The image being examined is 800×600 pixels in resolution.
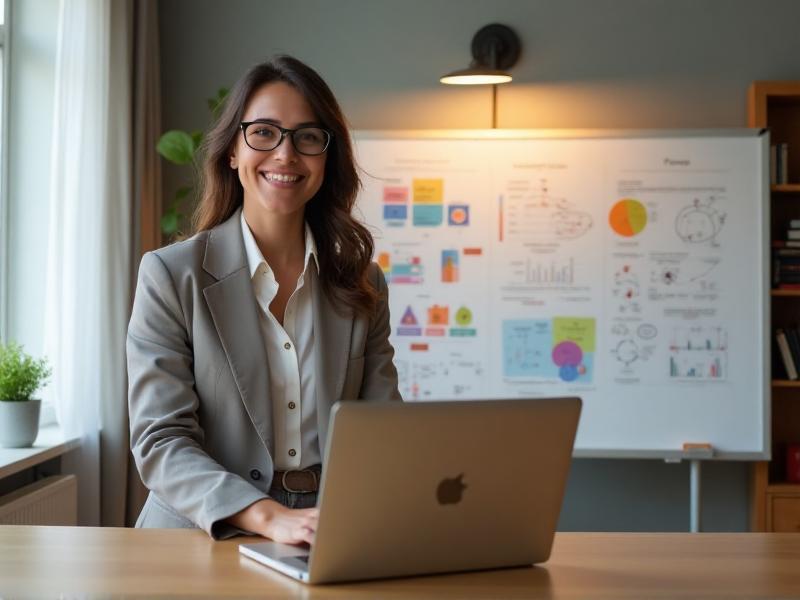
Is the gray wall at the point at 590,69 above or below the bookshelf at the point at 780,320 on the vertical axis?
above

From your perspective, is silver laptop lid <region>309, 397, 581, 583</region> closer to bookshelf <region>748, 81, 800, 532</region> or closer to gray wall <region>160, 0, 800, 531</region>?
bookshelf <region>748, 81, 800, 532</region>

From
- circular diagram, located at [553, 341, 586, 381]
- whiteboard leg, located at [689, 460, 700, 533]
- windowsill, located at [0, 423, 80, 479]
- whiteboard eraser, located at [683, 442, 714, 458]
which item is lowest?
whiteboard leg, located at [689, 460, 700, 533]

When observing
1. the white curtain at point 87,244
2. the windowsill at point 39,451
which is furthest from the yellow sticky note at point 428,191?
the windowsill at point 39,451

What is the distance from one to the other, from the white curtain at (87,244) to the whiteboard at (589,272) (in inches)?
39.7

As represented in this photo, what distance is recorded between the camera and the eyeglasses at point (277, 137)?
2102 millimetres

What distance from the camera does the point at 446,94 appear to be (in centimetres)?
497

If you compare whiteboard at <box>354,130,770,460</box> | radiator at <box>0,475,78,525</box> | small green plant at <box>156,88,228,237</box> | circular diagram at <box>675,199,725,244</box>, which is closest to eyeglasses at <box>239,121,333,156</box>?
radiator at <box>0,475,78,525</box>

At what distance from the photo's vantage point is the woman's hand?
1683 mm

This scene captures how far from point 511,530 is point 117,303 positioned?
113 inches

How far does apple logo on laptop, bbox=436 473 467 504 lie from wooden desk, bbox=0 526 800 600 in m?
0.11

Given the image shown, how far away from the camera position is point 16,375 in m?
3.60

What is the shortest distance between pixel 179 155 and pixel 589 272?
167 cm

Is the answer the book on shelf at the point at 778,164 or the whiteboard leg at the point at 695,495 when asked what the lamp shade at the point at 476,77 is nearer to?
the book on shelf at the point at 778,164

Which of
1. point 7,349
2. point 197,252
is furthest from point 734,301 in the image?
point 197,252
